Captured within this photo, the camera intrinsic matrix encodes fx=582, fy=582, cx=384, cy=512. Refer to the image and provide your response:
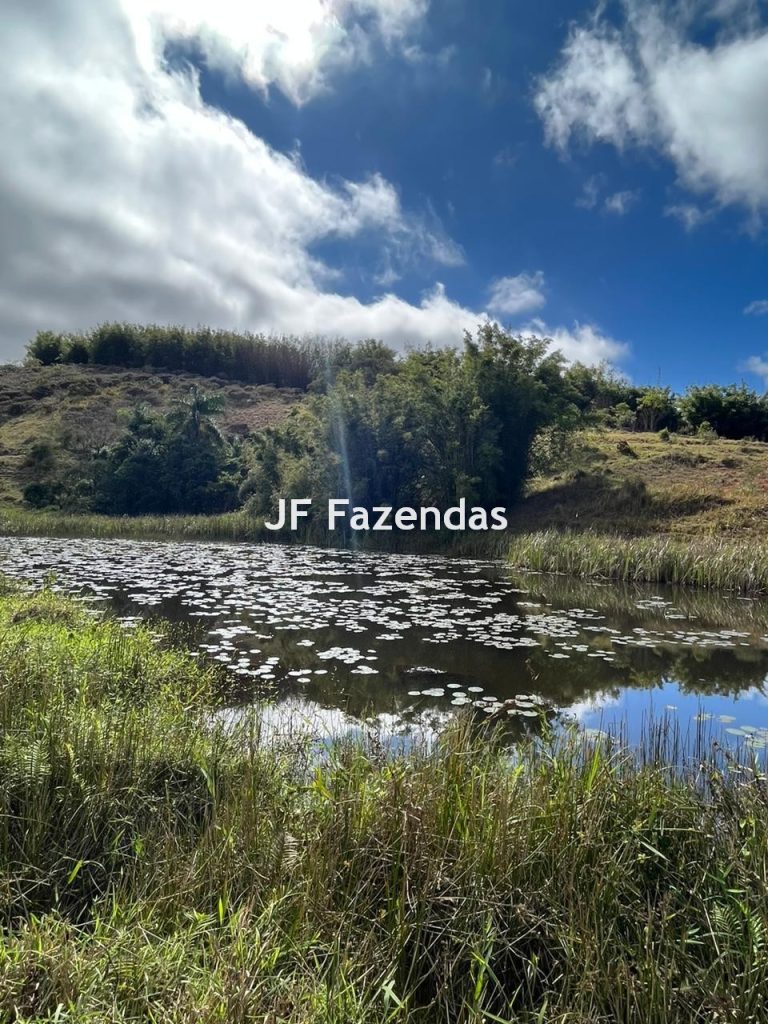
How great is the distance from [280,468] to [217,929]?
27.0 m

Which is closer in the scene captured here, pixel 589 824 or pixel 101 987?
pixel 101 987

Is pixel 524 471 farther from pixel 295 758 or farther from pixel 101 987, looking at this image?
pixel 101 987

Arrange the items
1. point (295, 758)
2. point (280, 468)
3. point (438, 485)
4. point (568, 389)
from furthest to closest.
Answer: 1. point (280, 468)
2. point (568, 389)
3. point (438, 485)
4. point (295, 758)

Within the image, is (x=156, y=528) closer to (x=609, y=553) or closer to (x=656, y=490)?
(x=609, y=553)

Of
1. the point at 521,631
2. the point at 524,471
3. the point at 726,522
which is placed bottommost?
the point at 521,631

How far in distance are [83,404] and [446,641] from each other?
47217 millimetres

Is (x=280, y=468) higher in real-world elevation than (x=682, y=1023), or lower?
higher

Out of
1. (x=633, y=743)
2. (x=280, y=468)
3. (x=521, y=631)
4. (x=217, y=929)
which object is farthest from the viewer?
(x=280, y=468)

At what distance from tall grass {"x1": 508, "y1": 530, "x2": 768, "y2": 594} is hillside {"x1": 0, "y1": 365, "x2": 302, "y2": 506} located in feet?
101

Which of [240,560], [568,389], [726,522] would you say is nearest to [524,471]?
[568,389]

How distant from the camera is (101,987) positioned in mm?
1743

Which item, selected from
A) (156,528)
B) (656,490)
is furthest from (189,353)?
(656,490)

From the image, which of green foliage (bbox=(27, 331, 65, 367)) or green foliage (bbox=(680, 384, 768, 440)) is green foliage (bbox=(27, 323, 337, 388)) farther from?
green foliage (bbox=(680, 384, 768, 440))

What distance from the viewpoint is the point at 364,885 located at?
2.30m
